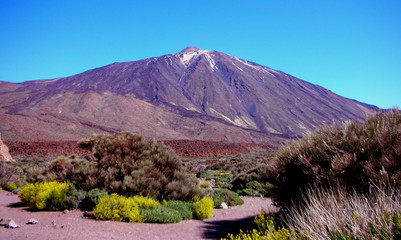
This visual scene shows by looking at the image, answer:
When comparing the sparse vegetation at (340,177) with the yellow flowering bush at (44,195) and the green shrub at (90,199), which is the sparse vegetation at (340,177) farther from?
the yellow flowering bush at (44,195)

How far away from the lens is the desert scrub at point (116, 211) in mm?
5613

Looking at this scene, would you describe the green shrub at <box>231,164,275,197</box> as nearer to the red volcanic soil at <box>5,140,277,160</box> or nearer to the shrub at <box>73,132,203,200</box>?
the shrub at <box>73,132,203,200</box>

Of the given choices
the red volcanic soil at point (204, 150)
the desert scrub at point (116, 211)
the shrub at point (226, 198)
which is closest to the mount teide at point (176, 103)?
the desert scrub at point (116, 211)

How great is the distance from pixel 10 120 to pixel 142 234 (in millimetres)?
42068

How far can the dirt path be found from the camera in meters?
4.49

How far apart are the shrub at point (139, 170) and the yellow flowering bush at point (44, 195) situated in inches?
29.7

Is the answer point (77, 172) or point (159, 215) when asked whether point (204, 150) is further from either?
point (159, 215)

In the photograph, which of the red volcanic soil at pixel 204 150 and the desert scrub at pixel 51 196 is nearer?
the desert scrub at pixel 51 196

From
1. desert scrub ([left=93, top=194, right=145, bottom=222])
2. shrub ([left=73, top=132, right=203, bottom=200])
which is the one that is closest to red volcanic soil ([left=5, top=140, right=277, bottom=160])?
shrub ([left=73, top=132, right=203, bottom=200])

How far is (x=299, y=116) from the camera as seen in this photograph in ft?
320

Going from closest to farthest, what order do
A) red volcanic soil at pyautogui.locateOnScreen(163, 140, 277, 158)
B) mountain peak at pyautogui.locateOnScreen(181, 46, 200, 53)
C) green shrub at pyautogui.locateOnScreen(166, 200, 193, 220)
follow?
green shrub at pyautogui.locateOnScreen(166, 200, 193, 220) < red volcanic soil at pyautogui.locateOnScreen(163, 140, 277, 158) < mountain peak at pyautogui.locateOnScreen(181, 46, 200, 53)

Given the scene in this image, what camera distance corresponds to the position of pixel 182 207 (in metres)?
6.53

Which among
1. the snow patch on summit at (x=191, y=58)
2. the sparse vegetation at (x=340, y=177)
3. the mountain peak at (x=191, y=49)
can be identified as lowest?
the sparse vegetation at (x=340, y=177)

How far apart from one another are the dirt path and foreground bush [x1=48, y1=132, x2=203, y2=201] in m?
1.07
